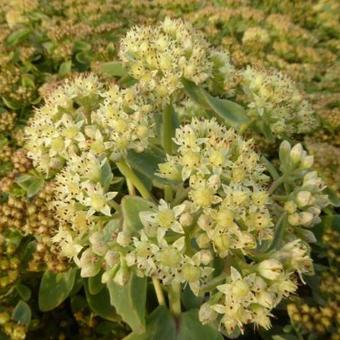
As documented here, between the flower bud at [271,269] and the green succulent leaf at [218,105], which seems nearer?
the flower bud at [271,269]

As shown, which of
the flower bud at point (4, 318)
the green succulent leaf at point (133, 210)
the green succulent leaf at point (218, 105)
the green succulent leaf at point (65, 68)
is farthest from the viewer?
the green succulent leaf at point (65, 68)

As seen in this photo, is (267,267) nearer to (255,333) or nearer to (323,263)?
(255,333)

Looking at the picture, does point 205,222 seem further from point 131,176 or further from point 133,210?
point 131,176

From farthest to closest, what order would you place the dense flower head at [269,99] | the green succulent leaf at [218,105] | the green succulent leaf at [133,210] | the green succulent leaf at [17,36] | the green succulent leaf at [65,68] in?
1. the green succulent leaf at [17,36]
2. the green succulent leaf at [65,68]
3. the dense flower head at [269,99]
4. the green succulent leaf at [218,105]
5. the green succulent leaf at [133,210]

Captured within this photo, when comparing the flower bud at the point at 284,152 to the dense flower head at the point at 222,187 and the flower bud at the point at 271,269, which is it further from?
the flower bud at the point at 271,269

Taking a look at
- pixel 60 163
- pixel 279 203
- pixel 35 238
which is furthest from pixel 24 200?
pixel 279 203

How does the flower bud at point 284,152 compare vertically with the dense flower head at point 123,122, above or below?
below

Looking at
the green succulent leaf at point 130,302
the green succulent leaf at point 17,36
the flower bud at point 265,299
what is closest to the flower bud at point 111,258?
the green succulent leaf at point 130,302
